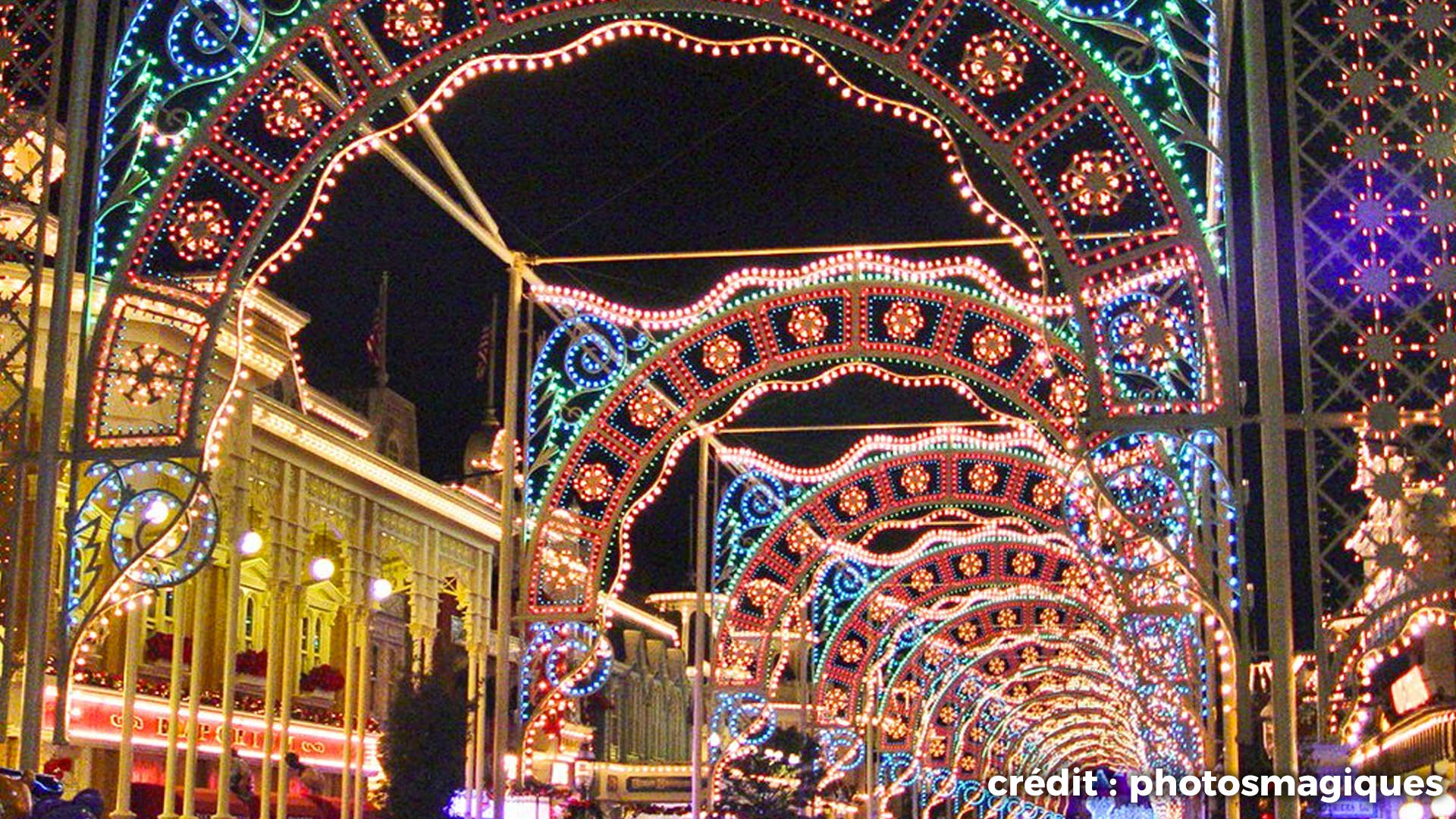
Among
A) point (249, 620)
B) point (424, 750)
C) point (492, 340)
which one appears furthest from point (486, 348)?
point (424, 750)

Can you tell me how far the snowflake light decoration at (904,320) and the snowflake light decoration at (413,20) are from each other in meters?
10.6

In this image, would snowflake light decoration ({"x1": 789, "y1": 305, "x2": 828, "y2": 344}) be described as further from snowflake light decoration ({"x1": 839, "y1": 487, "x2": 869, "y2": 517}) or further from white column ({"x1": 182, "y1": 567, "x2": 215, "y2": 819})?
snowflake light decoration ({"x1": 839, "y1": 487, "x2": 869, "y2": 517})

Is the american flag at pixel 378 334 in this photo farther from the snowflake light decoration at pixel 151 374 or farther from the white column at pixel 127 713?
the snowflake light decoration at pixel 151 374

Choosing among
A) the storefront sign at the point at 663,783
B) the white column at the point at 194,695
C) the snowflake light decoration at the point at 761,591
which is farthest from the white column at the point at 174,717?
the storefront sign at the point at 663,783

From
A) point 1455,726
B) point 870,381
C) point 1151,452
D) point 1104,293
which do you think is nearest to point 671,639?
point 870,381

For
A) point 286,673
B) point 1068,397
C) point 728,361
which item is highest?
point 728,361

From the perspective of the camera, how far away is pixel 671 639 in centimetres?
7838

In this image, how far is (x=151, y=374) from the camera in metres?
14.7

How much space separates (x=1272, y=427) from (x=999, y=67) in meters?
3.07

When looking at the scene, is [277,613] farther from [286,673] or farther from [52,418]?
[52,418]

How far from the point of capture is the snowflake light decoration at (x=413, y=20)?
15000 mm

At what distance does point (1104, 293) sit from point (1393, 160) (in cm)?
205

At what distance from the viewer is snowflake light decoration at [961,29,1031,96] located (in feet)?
45.9

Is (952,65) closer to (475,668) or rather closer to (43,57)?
(43,57)
